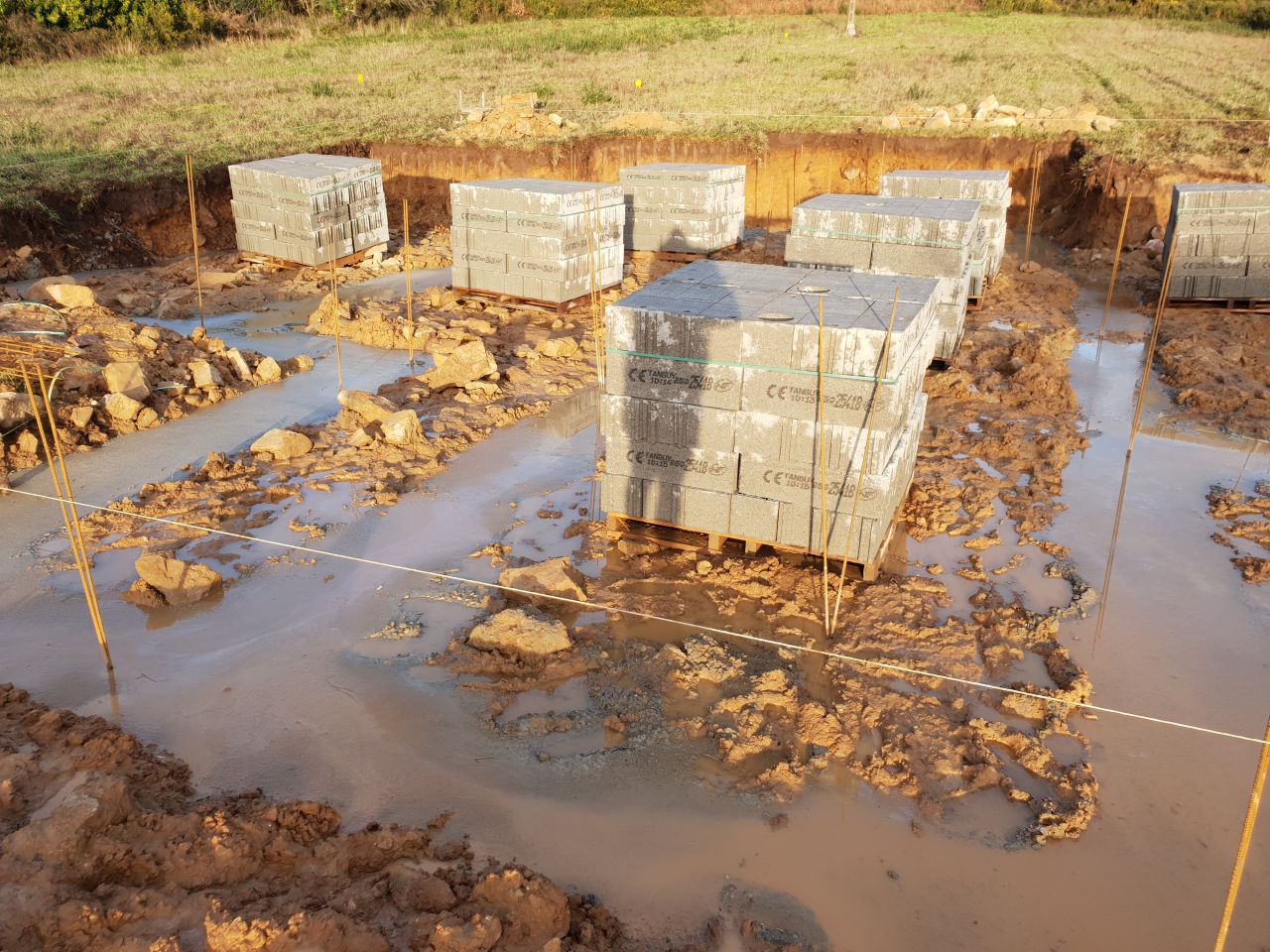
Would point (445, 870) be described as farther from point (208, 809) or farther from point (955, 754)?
point (955, 754)

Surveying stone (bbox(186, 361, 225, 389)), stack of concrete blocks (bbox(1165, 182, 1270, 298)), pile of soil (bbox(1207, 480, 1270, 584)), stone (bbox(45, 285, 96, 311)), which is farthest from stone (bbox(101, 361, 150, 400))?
stack of concrete blocks (bbox(1165, 182, 1270, 298))

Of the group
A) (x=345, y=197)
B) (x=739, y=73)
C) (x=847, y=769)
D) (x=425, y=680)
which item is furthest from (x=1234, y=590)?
(x=739, y=73)

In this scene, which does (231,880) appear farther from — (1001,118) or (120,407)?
(1001,118)

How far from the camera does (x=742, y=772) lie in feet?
17.7

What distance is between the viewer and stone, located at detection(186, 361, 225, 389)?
36.4 ft

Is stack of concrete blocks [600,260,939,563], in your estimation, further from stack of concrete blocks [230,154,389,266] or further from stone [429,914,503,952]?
stack of concrete blocks [230,154,389,266]

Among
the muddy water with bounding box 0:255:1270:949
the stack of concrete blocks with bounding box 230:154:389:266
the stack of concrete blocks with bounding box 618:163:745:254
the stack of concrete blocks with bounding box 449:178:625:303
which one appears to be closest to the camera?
the muddy water with bounding box 0:255:1270:949

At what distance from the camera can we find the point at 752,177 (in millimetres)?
22969

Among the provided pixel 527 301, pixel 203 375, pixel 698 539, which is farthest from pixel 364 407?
pixel 527 301

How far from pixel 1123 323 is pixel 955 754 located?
39.5 feet

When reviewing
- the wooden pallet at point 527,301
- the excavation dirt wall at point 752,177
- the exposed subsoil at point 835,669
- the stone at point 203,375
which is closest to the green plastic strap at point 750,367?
the exposed subsoil at point 835,669

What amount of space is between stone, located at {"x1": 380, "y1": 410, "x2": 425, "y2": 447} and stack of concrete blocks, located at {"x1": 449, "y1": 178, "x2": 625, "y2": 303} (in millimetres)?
4770

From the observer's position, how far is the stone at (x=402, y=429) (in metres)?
9.69

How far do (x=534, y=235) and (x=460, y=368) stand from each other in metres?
3.35
